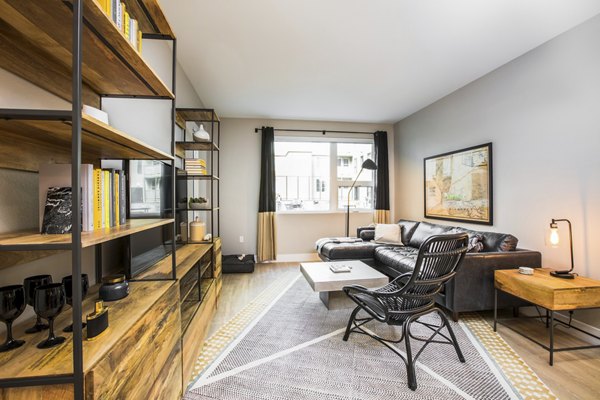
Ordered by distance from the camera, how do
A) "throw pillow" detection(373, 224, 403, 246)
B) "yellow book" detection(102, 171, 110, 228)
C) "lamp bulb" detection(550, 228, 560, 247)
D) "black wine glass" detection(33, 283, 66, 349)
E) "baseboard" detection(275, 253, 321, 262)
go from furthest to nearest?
"baseboard" detection(275, 253, 321, 262)
"throw pillow" detection(373, 224, 403, 246)
"lamp bulb" detection(550, 228, 560, 247)
"yellow book" detection(102, 171, 110, 228)
"black wine glass" detection(33, 283, 66, 349)

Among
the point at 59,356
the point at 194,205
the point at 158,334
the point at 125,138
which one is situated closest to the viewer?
the point at 59,356

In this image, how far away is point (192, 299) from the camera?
2.06m

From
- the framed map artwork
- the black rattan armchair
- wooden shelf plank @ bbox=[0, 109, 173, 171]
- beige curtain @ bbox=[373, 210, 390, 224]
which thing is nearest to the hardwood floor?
the black rattan armchair

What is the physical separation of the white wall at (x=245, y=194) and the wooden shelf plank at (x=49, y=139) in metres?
3.51

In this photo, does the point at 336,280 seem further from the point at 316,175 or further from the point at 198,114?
the point at 316,175

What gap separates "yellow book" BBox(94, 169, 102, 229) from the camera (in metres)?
1.05

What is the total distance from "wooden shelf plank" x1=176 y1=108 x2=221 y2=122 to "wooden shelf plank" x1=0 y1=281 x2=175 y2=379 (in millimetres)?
2130

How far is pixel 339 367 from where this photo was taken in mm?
1826

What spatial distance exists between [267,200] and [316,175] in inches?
44.2

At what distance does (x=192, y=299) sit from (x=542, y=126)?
358 cm

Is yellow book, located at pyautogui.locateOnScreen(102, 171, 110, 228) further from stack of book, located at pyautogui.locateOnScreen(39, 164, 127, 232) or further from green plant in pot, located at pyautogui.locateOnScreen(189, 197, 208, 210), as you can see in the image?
green plant in pot, located at pyautogui.locateOnScreen(189, 197, 208, 210)

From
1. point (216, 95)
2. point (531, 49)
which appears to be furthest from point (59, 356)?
point (531, 49)

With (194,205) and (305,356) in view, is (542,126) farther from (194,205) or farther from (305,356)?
(194,205)

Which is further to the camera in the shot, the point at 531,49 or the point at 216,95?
the point at 216,95
